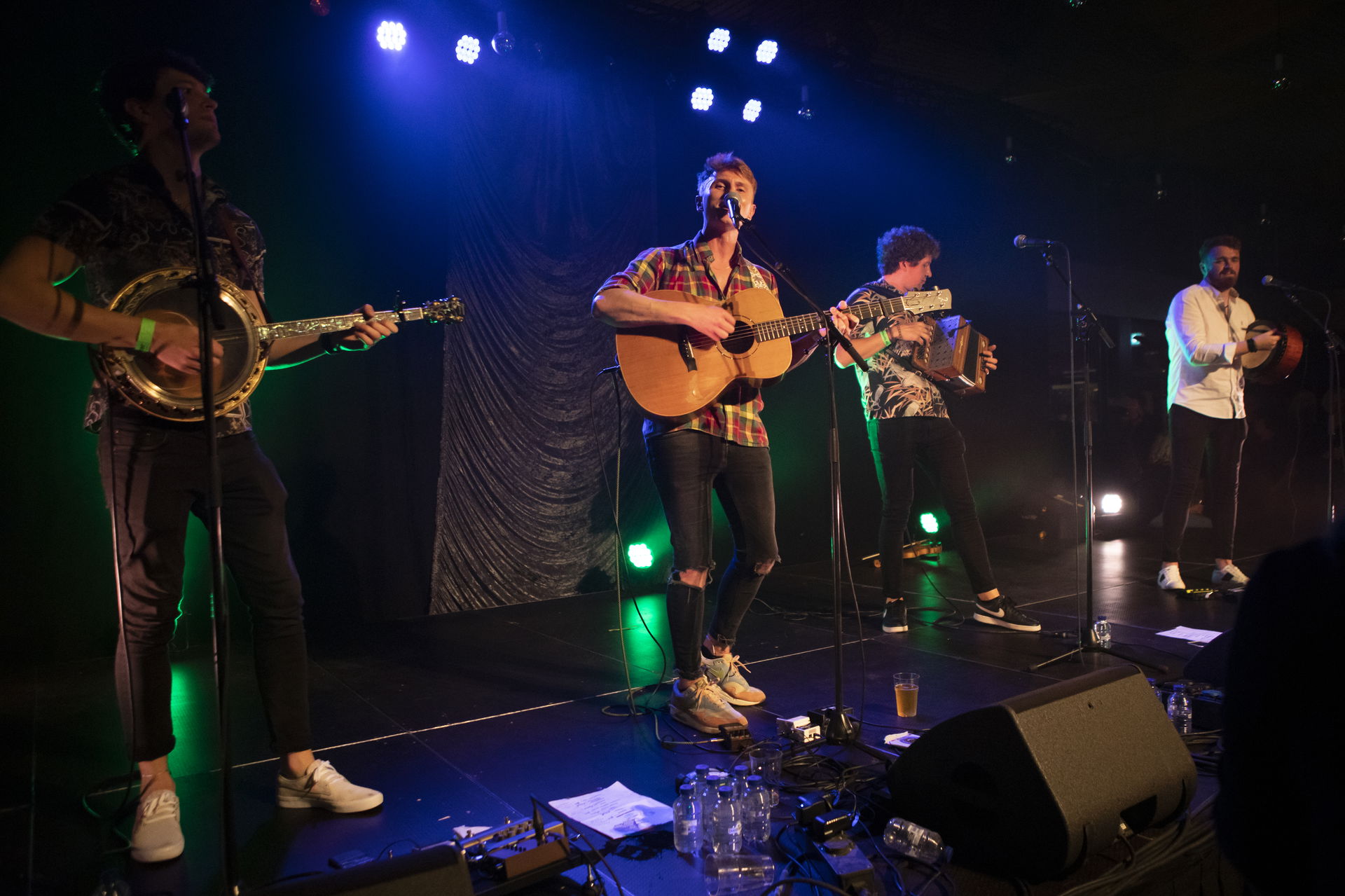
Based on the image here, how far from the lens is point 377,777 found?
310cm

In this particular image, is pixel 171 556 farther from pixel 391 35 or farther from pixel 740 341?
pixel 391 35

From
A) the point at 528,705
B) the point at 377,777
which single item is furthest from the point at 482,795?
the point at 528,705

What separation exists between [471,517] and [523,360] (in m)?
1.14

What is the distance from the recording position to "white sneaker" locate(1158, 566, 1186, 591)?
19.1 feet

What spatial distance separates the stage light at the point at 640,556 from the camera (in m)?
6.89

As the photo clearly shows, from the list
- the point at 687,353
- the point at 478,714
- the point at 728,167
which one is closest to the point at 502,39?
the point at 728,167

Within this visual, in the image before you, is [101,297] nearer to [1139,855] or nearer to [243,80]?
[1139,855]

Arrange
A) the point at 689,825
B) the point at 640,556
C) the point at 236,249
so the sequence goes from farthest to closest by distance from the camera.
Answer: the point at 640,556 → the point at 236,249 → the point at 689,825

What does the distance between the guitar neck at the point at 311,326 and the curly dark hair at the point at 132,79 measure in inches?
26.0

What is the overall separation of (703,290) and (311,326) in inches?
59.0

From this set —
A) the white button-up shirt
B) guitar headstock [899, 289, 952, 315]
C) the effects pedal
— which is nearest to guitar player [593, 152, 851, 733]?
the effects pedal

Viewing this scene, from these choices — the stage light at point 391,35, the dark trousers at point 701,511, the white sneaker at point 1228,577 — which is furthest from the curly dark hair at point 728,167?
the white sneaker at point 1228,577

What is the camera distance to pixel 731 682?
3822 millimetres

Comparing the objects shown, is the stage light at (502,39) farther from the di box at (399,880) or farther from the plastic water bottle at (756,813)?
the di box at (399,880)
